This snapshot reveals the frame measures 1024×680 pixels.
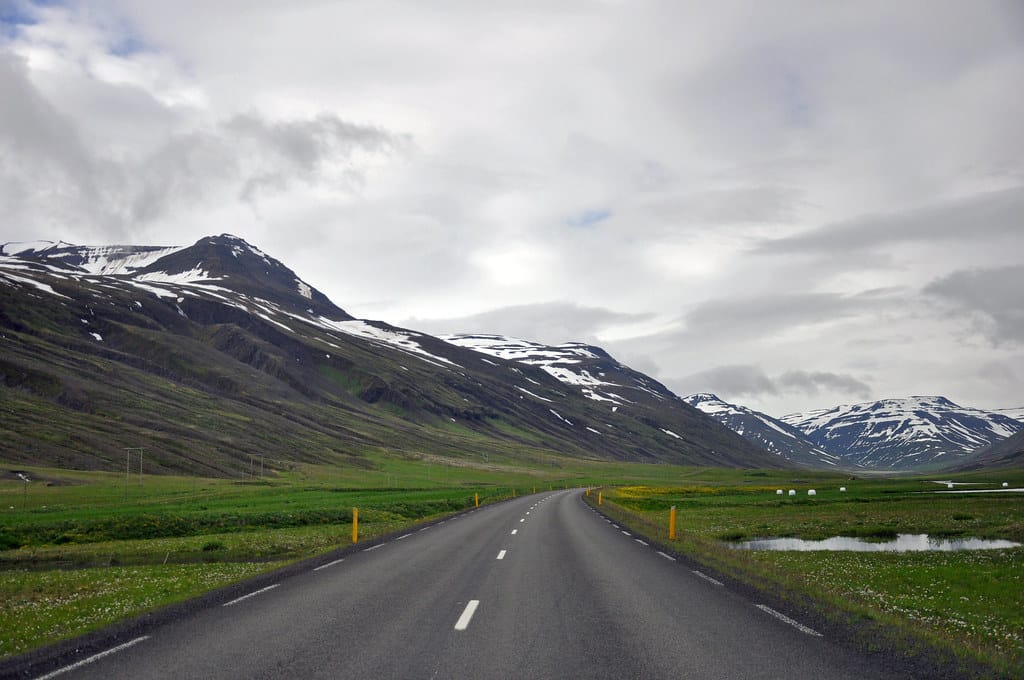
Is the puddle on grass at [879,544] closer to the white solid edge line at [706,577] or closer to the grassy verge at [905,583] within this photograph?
the grassy verge at [905,583]

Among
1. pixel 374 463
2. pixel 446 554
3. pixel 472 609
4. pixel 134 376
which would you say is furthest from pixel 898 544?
pixel 134 376

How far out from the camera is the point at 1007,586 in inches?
712

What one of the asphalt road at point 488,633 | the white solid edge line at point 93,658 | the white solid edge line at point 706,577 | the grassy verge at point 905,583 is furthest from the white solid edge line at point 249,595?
the grassy verge at point 905,583

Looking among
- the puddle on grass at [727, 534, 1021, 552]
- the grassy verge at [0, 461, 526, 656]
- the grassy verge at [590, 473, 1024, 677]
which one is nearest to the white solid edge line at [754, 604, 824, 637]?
the grassy verge at [590, 473, 1024, 677]

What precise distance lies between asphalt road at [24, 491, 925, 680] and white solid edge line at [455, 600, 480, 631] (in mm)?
19

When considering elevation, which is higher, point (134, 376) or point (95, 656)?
point (134, 376)

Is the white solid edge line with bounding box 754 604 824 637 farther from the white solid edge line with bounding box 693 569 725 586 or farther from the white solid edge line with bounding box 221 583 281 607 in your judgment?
the white solid edge line with bounding box 221 583 281 607

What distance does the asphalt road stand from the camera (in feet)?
30.2

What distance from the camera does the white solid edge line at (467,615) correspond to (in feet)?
38.3

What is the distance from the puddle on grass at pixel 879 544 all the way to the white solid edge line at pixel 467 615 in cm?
1801

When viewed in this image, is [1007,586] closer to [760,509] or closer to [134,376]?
[760,509]

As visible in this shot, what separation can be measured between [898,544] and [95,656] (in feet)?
106

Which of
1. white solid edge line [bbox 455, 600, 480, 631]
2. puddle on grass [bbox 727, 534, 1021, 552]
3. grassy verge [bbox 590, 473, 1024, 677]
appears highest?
white solid edge line [bbox 455, 600, 480, 631]

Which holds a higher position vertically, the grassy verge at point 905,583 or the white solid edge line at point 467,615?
the white solid edge line at point 467,615
